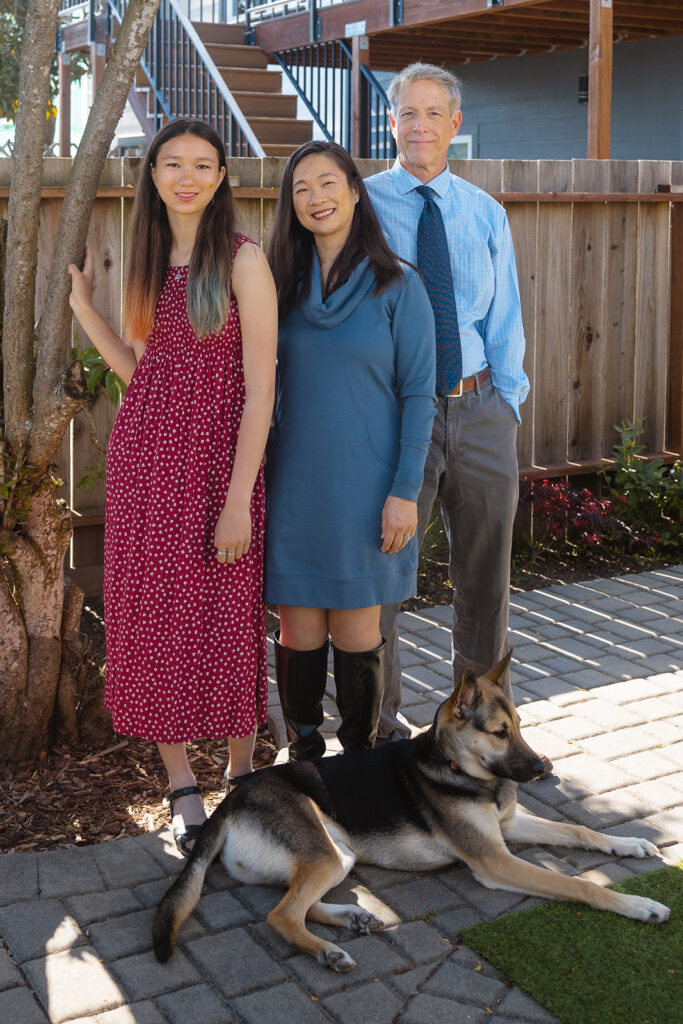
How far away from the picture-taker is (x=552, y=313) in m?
7.48

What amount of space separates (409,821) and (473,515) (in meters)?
1.17

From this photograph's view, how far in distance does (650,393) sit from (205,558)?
5.34m

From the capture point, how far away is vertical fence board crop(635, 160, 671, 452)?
25.7 feet

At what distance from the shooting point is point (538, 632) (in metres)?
5.80

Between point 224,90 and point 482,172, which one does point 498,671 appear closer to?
point 482,172

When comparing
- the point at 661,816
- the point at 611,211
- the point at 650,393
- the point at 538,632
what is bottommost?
the point at 661,816

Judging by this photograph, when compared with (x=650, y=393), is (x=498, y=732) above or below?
below

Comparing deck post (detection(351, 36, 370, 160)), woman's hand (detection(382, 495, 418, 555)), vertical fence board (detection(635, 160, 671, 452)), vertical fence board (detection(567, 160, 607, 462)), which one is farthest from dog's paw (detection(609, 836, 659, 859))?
deck post (detection(351, 36, 370, 160))

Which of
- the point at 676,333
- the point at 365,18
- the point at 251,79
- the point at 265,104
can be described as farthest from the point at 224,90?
the point at 676,333

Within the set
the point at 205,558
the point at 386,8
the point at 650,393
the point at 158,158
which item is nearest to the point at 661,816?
the point at 205,558

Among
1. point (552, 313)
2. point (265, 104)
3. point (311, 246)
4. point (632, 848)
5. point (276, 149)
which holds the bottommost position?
point (632, 848)

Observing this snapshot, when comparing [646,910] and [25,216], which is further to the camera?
[25,216]

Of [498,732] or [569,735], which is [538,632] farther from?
[498,732]

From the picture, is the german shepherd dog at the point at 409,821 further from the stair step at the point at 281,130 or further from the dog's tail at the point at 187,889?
the stair step at the point at 281,130
